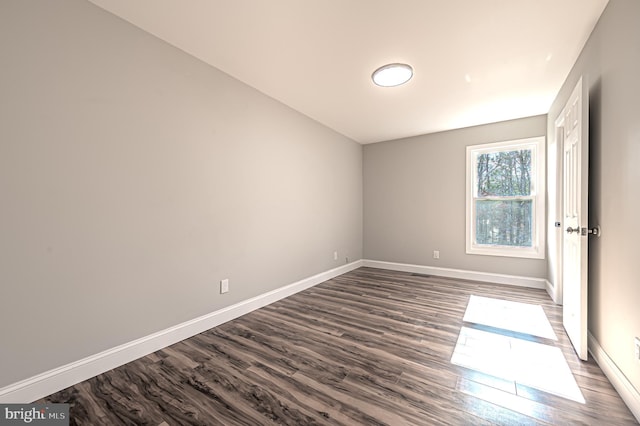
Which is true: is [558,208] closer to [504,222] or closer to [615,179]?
[504,222]

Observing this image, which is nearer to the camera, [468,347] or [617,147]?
[617,147]

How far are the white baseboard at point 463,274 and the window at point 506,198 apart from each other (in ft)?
1.09

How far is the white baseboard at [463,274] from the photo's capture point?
12.3 ft

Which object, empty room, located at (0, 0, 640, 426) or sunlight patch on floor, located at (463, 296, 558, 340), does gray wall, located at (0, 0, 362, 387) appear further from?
sunlight patch on floor, located at (463, 296, 558, 340)

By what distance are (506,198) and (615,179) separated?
2521 mm

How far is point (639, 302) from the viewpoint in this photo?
1.37 metres

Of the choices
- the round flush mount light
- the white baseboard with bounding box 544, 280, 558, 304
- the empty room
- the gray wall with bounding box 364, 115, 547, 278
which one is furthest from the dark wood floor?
the round flush mount light

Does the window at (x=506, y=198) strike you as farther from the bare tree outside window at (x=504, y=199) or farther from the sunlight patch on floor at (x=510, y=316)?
the sunlight patch on floor at (x=510, y=316)

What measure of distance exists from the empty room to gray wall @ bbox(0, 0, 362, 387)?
0.01 metres

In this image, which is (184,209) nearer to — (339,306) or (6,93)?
(6,93)

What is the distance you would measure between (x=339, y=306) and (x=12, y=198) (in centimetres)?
278

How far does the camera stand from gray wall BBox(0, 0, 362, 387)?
1512mm

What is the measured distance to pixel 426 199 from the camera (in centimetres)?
458

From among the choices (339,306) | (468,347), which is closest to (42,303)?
(339,306)
